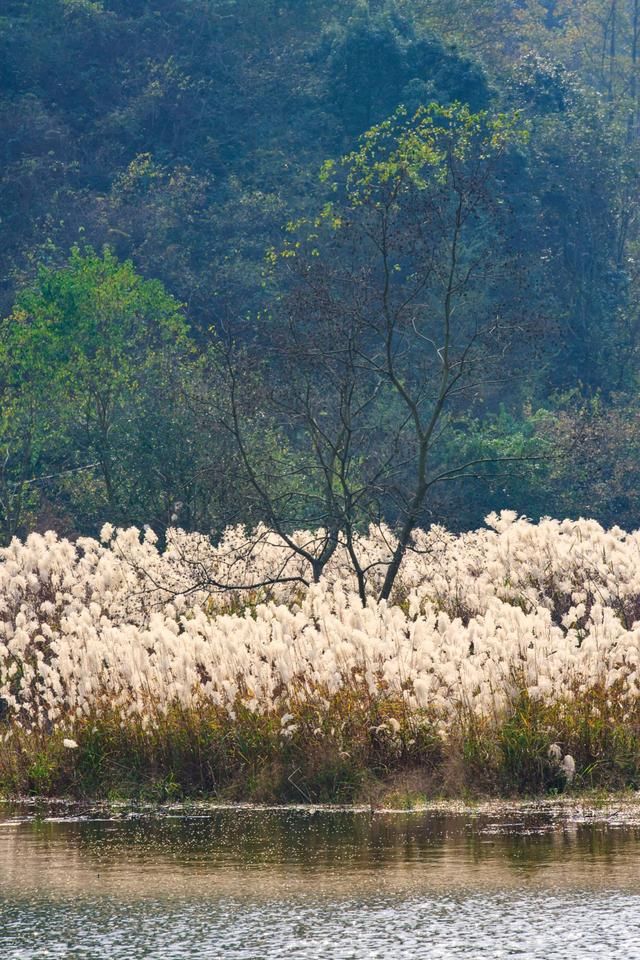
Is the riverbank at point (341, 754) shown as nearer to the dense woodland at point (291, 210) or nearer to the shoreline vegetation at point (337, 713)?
the shoreline vegetation at point (337, 713)

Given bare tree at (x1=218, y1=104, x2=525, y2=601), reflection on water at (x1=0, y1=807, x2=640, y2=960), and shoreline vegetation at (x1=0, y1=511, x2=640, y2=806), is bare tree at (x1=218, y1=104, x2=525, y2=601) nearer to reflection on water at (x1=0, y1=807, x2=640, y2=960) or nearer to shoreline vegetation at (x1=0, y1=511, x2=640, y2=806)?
shoreline vegetation at (x1=0, y1=511, x2=640, y2=806)

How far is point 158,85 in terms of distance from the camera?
56.5 metres

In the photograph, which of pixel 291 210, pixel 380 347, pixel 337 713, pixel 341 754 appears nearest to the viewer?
pixel 341 754

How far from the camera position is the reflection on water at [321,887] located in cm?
845

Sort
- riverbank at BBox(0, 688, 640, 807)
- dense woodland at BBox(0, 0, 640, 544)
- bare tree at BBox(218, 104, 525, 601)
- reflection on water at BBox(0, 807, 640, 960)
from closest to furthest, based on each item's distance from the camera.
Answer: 1. reflection on water at BBox(0, 807, 640, 960)
2. riverbank at BBox(0, 688, 640, 807)
3. bare tree at BBox(218, 104, 525, 601)
4. dense woodland at BBox(0, 0, 640, 544)

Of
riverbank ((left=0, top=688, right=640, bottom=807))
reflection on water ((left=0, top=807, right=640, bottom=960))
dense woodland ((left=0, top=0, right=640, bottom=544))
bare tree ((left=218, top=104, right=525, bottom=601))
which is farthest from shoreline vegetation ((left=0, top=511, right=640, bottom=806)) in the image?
dense woodland ((left=0, top=0, right=640, bottom=544))

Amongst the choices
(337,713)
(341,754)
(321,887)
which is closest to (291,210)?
(337,713)

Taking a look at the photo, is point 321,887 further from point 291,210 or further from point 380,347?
point 291,210

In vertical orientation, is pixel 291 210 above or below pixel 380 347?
above

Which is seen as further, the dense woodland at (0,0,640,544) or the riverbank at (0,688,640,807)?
the dense woodland at (0,0,640,544)

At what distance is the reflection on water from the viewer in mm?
8453

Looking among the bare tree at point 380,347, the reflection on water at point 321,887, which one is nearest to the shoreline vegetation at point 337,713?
the reflection on water at point 321,887

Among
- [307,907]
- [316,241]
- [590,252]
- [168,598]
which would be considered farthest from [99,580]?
[590,252]

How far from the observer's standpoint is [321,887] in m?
9.70
